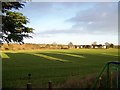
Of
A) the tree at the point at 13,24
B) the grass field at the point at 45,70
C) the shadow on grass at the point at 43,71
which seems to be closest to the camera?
the tree at the point at 13,24

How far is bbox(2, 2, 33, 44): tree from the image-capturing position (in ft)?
54.7

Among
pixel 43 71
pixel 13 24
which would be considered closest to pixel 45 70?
pixel 43 71

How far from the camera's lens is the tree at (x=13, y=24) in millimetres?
16667

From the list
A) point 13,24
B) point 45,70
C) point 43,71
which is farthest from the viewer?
point 45,70

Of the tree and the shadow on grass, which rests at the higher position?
the tree

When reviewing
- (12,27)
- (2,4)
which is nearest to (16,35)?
(12,27)

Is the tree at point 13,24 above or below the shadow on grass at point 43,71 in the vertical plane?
above

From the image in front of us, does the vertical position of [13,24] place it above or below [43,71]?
above

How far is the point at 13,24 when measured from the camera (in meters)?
Result: 16.8

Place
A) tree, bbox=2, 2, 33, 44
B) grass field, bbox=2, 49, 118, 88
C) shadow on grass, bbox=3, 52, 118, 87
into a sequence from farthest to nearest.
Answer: shadow on grass, bbox=3, 52, 118, 87 → grass field, bbox=2, 49, 118, 88 → tree, bbox=2, 2, 33, 44

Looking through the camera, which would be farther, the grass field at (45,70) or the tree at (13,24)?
the grass field at (45,70)

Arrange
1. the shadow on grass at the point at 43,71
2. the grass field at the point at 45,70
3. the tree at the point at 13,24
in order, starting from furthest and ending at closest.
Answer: the shadow on grass at the point at 43,71 → the grass field at the point at 45,70 → the tree at the point at 13,24

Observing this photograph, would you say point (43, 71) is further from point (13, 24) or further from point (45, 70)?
point (13, 24)

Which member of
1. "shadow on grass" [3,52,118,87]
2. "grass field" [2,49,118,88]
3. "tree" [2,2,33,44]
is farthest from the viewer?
"shadow on grass" [3,52,118,87]
